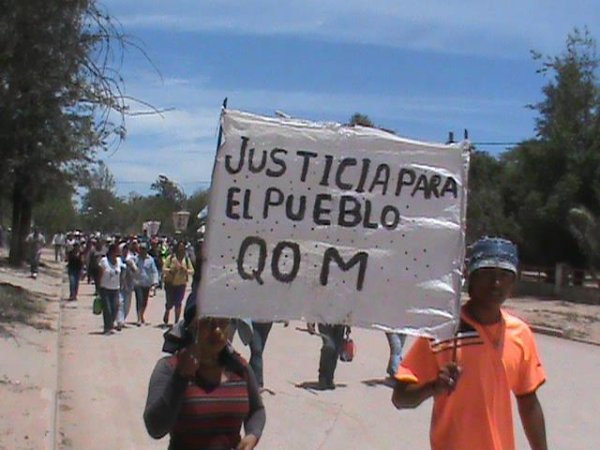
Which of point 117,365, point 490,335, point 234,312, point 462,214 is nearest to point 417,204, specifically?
point 462,214

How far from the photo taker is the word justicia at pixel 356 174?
4219 mm

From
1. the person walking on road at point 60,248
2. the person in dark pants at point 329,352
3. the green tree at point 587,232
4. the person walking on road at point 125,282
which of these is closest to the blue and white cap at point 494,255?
the person in dark pants at point 329,352

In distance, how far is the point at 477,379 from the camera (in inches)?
163

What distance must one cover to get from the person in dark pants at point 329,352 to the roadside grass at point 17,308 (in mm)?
6908

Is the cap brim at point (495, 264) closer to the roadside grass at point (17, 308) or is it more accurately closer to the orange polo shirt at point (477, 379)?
the orange polo shirt at point (477, 379)

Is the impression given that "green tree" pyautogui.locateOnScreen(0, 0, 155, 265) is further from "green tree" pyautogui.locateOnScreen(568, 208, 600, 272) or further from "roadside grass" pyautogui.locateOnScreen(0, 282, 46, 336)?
"green tree" pyautogui.locateOnScreen(568, 208, 600, 272)

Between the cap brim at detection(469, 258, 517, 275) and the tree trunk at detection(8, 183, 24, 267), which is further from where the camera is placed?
the tree trunk at detection(8, 183, 24, 267)

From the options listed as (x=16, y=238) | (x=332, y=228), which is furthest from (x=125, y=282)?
(x=16, y=238)

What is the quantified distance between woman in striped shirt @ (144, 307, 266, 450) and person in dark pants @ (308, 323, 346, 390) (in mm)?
8155

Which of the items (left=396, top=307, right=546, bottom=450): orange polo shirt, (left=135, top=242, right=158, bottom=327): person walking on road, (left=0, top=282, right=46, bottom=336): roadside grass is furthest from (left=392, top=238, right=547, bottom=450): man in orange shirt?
(left=135, top=242, right=158, bottom=327): person walking on road

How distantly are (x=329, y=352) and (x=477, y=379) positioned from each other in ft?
28.5

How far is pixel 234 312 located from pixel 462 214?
3.39 ft

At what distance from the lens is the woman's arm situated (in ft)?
13.9

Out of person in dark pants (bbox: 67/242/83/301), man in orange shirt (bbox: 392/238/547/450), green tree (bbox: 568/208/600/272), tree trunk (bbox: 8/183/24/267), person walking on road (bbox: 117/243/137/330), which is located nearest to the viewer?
man in orange shirt (bbox: 392/238/547/450)
